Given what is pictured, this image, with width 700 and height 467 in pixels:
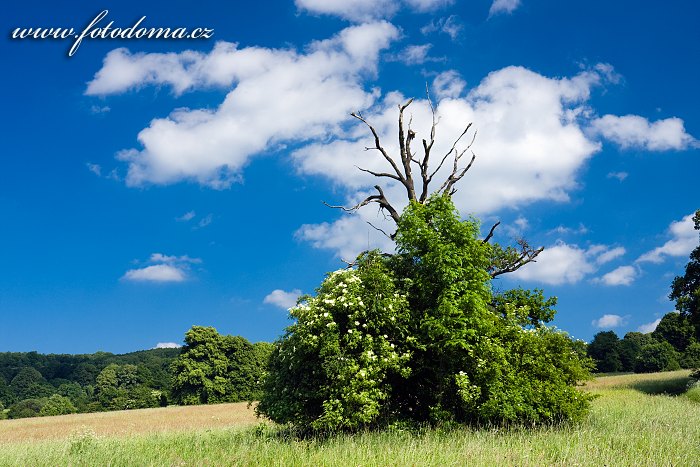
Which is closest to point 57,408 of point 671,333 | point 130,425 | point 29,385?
point 29,385

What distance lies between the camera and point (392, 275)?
19.7 metres

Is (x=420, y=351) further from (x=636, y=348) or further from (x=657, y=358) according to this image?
(x=636, y=348)

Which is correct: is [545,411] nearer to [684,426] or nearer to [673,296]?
[684,426]

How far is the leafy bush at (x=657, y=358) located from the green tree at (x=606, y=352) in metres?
6.82

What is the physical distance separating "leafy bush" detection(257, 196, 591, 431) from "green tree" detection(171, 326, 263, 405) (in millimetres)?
49751

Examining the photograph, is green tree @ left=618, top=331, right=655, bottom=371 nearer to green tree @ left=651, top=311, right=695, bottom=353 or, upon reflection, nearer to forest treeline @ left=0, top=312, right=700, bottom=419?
forest treeline @ left=0, top=312, right=700, bottom=419

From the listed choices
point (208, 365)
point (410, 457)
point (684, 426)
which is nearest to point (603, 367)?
point (208, 365)

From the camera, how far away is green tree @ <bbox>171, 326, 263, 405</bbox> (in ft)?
218

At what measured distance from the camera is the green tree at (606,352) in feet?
299

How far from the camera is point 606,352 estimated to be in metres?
92.5

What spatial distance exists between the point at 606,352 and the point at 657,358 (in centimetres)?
1158

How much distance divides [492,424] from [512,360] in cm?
236

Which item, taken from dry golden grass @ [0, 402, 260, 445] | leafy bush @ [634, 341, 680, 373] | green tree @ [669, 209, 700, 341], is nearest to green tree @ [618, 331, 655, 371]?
leafy bush @ [634, 341, 680, 373]

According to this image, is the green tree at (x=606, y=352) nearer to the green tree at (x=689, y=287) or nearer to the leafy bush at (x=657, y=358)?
the leafy bush at (x=657, y=358)
